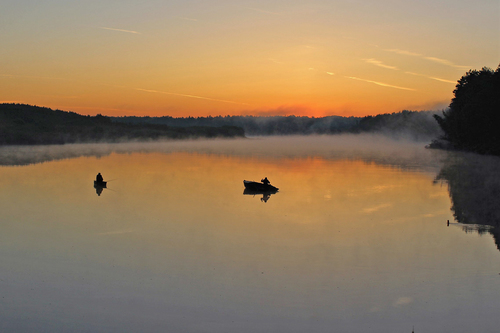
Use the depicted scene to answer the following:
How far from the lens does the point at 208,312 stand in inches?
506

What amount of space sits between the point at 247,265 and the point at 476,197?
71.2 ft

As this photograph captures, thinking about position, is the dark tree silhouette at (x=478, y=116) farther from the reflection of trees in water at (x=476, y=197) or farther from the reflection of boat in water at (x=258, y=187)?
the reflection of boat in water at (x=258, y=187)

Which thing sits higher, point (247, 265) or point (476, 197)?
point (476, 197)

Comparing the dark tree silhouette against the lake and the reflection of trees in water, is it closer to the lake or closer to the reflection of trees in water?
the reflection of trees in water

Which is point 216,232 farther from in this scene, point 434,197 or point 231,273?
point 434,197

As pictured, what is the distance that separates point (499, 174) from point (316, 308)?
40.2m

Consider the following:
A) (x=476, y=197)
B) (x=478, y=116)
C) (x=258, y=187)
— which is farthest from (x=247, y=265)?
(x=478, y=116)

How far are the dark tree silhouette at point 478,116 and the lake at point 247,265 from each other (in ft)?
149

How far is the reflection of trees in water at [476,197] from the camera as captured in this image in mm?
22855

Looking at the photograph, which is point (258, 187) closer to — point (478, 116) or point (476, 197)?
point (476, 197)

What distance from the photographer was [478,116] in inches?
2857

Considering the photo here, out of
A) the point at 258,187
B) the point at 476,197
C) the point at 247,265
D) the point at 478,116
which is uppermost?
the point at 478,116

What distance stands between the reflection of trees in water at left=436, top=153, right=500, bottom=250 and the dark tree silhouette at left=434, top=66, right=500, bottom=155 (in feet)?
68.4

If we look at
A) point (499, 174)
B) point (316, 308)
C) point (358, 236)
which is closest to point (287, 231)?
point (358, 236)
